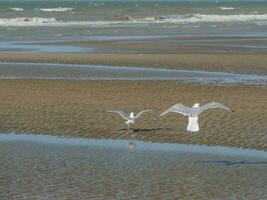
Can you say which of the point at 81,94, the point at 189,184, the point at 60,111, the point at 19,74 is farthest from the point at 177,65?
the point at 189,184

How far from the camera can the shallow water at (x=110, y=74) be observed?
21.0 m

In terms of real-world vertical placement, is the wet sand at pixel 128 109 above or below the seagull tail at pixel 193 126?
below

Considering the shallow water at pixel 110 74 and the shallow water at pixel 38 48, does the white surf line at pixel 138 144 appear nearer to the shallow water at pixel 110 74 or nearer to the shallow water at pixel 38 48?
the shallow water at pixel 110 74

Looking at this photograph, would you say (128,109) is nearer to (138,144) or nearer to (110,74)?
(138,144)

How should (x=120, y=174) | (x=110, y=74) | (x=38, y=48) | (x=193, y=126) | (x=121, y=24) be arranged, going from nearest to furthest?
(x=193, y=126)
(x=120, y=174)
(x=110, y=74)
(x=38, y=48)
(x=121, y=24)

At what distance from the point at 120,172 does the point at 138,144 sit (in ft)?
6.90

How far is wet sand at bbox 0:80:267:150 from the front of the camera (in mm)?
13562

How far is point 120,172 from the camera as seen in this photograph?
10.8 meters

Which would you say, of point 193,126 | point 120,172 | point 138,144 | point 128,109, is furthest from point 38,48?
point 193,126

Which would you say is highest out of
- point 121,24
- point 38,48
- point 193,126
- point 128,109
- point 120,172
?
point 193,126

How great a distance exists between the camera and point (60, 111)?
52.4 feet

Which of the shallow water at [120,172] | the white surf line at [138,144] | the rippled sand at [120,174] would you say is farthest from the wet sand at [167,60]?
the rippled sand at [120,174]

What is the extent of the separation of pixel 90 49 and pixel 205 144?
62.6 ft

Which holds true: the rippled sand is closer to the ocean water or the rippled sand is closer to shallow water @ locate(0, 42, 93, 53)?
shallow water @ locate(0, 42, 93, 53)
